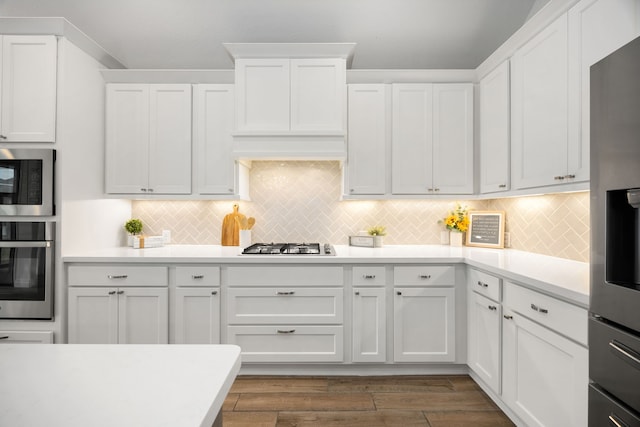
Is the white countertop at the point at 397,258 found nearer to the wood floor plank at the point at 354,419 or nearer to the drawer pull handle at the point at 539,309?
the drawer pull handle at the point at 539,309

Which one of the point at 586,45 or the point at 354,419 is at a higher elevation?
the point at 586,45

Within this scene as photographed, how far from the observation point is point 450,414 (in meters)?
2.16

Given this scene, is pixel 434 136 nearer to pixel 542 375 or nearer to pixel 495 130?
pixel 495 130

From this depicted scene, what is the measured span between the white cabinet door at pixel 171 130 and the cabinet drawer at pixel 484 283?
237cm

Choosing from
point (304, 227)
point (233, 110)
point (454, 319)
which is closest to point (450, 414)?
point (454, 319)

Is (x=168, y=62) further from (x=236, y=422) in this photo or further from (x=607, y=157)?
(x=607, y=157)

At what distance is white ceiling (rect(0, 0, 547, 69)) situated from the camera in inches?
108

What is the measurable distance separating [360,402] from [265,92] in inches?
94.3

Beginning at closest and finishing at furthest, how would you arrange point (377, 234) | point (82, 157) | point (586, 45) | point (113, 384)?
point (113, 384)
point (586, 45)
point (82, 157)
point (377, 234)

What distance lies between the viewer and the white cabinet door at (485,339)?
2150 millimetres

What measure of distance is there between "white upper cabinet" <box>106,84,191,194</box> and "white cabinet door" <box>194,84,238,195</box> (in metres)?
0.10

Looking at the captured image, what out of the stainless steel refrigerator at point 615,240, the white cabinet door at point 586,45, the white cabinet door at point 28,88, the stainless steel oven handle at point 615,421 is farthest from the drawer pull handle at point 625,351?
the white cabinet door at point 28,88

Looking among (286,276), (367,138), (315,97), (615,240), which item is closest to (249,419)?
(286,276)

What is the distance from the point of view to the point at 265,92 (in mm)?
2807
